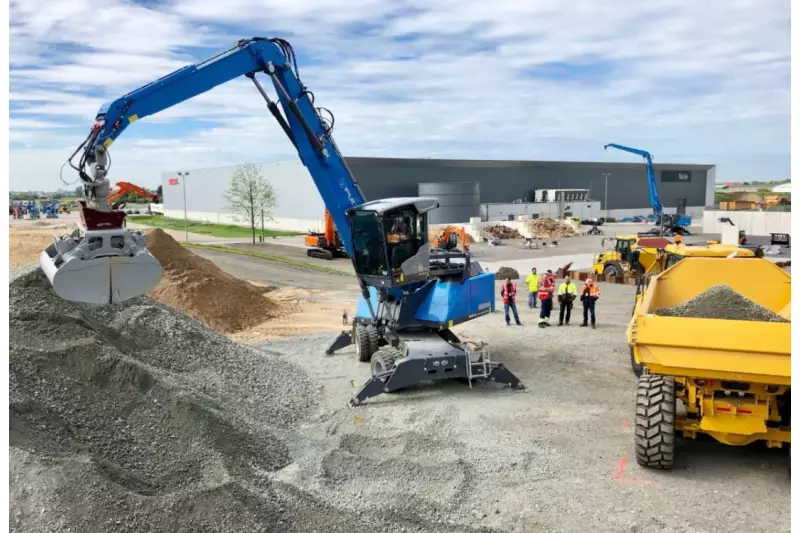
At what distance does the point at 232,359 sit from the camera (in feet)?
37.2

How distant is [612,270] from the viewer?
24656 mm

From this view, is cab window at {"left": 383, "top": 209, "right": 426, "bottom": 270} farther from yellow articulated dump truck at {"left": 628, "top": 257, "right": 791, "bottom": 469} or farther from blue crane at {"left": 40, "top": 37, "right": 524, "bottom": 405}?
yellow articulated dump truck at {"left": 628, "top": 257, "right": 791, "bottom": 469}

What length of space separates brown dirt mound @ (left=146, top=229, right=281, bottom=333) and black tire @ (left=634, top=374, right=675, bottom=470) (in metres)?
11.3

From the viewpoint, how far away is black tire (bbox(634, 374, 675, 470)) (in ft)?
25.1

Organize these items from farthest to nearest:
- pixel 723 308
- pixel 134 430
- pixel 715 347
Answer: pixel 723 308
pixel 134 430
pixel 715 347

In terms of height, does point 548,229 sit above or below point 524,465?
above

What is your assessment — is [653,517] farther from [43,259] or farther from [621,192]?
[621,192]

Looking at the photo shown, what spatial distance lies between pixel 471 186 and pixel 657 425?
50.3 metres

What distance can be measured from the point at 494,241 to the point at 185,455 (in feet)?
118

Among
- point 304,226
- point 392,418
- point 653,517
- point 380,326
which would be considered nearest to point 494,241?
point 304,226

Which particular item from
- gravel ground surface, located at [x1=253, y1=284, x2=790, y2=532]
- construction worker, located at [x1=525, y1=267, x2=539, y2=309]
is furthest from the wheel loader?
gravel ground surface, located at [x1=253, y1=284, x2=790, y2=532]

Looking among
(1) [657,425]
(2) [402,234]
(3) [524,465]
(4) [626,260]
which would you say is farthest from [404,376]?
(4) [626,260]

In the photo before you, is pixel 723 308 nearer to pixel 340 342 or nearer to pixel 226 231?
pixel 340 342

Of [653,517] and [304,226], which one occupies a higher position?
[304,226]
